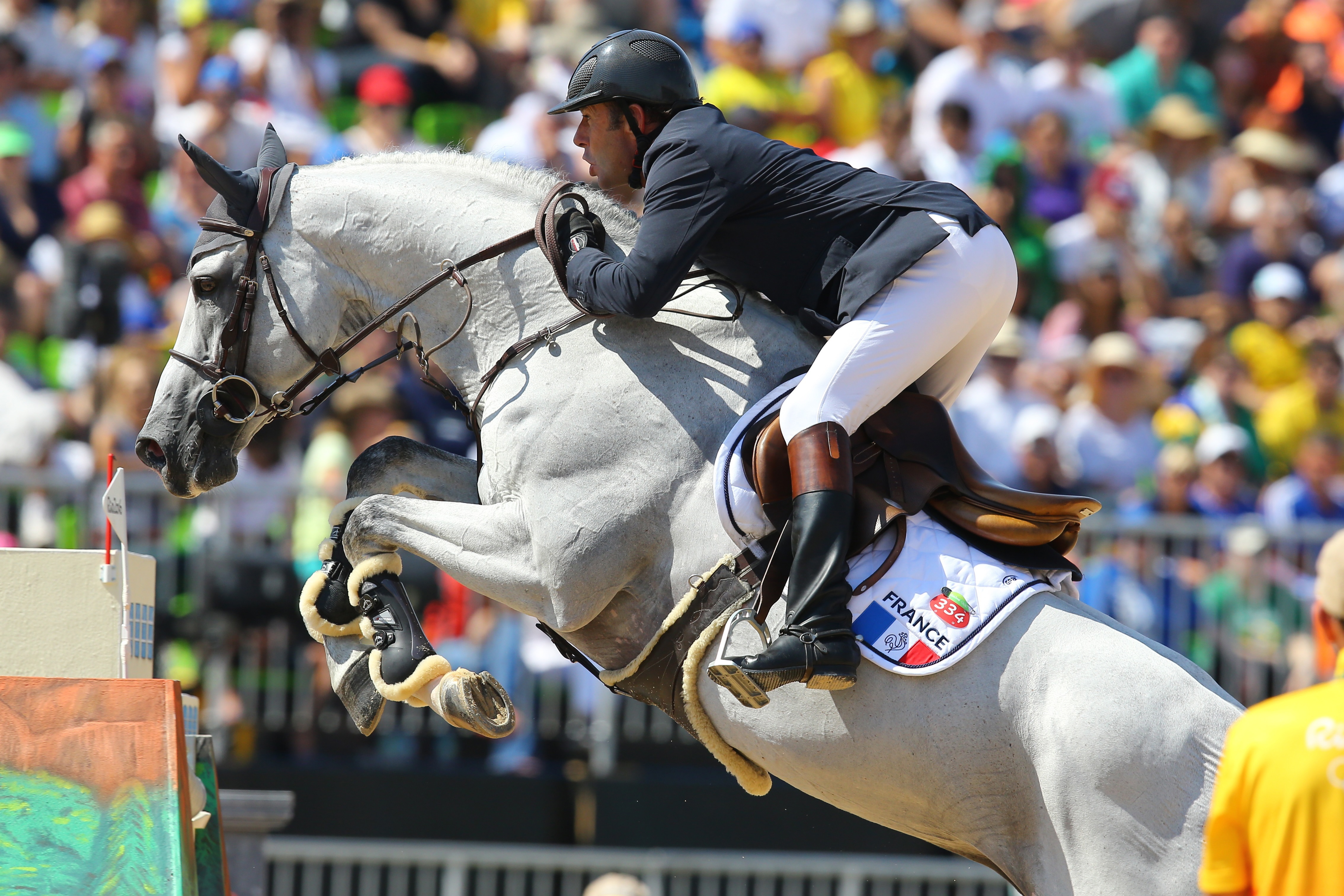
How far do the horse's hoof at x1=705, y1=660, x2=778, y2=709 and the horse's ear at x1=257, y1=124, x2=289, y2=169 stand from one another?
2.29 metres

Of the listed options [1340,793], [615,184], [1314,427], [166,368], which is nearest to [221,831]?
[166,368]

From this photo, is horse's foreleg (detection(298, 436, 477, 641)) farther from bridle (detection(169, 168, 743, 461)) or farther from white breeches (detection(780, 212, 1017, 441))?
white breeches (detection(780, 212, 1017, 441))

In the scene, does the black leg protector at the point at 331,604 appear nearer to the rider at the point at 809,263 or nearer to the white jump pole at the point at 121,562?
the white jump pole at the point at 121,562

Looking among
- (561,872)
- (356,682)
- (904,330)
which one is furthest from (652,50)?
(561,872)

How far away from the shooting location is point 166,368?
553 cm

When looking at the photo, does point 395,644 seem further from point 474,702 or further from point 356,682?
point 474,702

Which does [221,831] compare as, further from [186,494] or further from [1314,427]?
[1314,427]

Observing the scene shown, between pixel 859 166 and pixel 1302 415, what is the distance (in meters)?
3.59

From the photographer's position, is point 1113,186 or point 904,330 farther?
point 1113,186

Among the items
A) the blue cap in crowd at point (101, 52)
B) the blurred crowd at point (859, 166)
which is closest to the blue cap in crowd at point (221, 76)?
the blurred crowd at point (859, 166)

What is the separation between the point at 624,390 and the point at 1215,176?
10.1 m

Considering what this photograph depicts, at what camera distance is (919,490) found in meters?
4.82

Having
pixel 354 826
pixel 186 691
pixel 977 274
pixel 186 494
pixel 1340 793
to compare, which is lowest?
pixel 354 826

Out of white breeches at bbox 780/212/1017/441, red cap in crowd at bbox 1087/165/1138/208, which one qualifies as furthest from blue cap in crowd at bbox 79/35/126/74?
white breeches at bbox 780/212/1017/441
